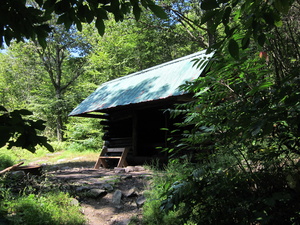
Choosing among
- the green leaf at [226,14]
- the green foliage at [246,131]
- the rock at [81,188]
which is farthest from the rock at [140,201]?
the green leaf at [226,14]

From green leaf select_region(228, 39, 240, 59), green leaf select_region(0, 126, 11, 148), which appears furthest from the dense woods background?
green leaf select_region(0, 126, 11, 148)

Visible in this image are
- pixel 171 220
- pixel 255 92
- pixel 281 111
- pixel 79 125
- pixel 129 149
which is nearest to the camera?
pixel 281 111

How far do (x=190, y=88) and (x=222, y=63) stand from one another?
38 centimetres

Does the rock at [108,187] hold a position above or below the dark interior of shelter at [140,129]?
below

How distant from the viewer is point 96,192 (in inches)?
188

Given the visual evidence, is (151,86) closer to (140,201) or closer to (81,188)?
(81,188)

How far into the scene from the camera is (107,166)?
9477 millimetres

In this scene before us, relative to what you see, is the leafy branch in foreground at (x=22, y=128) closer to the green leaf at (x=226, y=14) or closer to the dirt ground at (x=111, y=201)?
the green leaf at (x=226, y=14)

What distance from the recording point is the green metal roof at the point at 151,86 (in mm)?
6780

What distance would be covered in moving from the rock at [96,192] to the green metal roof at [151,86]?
284 cm

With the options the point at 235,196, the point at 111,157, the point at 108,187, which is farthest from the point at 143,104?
the point at 235,196

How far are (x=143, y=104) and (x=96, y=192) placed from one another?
4117 millimetres

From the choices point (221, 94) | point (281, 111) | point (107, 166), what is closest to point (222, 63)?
point (221, 94)

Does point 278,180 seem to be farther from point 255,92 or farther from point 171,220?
point 171,220
